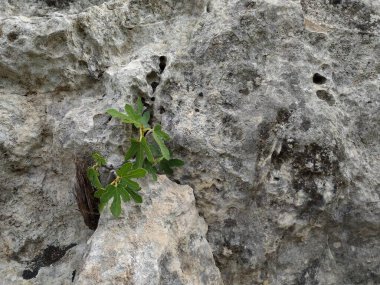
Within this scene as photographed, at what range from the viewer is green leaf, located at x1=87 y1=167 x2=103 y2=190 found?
1.74 m

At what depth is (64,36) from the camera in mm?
2084

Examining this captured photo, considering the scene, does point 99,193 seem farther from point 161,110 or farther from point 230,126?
point 230,126

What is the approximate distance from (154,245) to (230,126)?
66 cm

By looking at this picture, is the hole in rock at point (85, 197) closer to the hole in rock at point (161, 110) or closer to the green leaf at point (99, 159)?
the green leaf at point (99, 159)

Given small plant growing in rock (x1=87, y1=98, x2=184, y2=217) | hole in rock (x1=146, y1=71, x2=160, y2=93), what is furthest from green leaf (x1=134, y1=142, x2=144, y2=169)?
hole in rock (x1=146, y1=71, x2=160, y2=93)

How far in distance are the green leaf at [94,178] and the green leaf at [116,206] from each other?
8 centimetres

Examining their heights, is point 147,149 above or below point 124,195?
above

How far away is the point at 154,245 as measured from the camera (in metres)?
1.68

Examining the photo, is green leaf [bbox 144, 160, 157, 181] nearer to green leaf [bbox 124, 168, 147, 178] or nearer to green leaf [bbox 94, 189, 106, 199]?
green leaf [bbox 124, 168, 147, 178]

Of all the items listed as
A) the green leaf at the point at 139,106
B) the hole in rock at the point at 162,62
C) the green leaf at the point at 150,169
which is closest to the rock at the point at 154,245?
the green leaf at the point at 150,169

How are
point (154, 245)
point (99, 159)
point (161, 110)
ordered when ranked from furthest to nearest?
point (161, 110), point (99, 159), point (154, 245)

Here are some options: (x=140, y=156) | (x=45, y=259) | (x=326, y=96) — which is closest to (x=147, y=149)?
(x=140, y=156)

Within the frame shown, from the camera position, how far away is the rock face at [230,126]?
1.95m

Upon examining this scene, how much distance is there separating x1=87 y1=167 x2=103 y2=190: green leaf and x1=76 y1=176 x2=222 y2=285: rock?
0.38 ft
